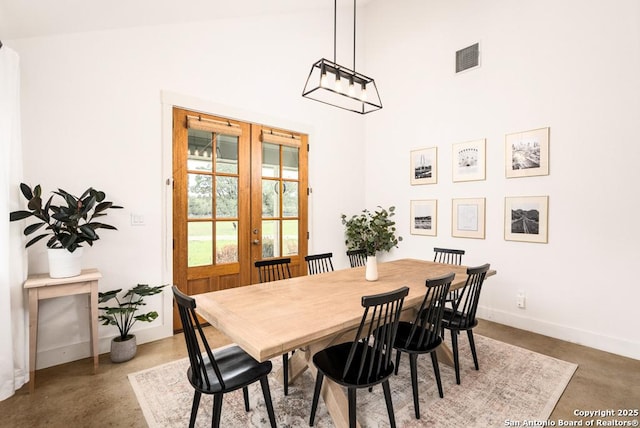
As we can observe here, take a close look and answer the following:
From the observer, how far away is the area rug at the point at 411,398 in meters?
1.97

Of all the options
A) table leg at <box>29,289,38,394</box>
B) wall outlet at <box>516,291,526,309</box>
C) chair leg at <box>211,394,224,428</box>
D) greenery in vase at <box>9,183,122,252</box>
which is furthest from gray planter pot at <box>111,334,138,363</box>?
wall outlet at <box>516,291,526,309</box>

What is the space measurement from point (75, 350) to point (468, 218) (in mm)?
4379

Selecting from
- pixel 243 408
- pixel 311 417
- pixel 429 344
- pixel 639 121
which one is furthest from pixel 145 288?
pixel 639 121

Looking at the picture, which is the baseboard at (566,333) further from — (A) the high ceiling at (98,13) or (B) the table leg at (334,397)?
(A) the high ceiling at (98,13)

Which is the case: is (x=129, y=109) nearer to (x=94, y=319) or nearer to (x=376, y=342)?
(x=94, y=319)

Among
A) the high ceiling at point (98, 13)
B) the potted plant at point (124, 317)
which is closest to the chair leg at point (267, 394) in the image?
the potted plant at point (124, 317)

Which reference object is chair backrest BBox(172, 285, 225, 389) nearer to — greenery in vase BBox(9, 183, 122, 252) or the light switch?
greenery in vase BBox(9, 183, 122, 252)

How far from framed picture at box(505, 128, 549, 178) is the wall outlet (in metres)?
1.34

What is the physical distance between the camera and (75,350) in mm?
2770

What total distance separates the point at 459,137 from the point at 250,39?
2.91 metres

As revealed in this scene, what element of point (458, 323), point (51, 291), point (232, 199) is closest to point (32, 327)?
point (51, 291)

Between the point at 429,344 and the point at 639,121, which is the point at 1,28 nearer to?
the point at 429,344

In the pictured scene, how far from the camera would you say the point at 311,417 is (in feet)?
6.28

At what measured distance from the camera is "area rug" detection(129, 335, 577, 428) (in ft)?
6.46
